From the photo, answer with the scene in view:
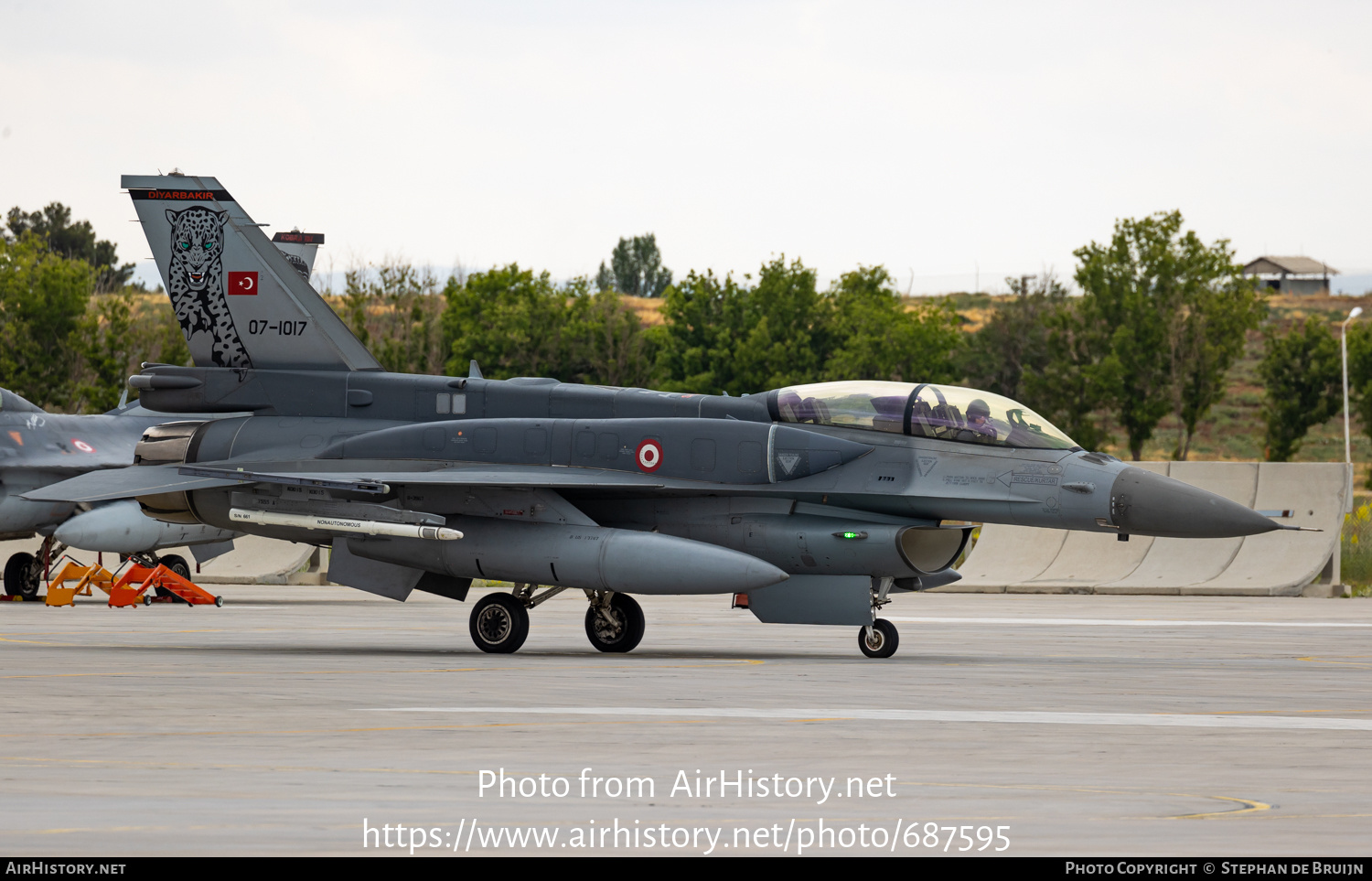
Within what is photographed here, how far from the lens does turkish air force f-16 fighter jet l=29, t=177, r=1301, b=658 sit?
616 inches

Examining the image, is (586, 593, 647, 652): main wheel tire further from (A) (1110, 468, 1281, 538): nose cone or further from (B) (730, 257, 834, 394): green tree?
(B) (730, 257, 834, 394): green tree

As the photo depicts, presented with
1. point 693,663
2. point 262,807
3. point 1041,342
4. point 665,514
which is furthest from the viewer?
point 1041,342

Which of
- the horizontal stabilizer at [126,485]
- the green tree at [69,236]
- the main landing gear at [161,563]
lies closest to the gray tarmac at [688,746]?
the horizontal stabilizer at [126,485]

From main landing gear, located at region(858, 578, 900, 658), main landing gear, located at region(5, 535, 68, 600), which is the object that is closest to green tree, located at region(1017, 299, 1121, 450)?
main landing gear, located at region(5, 535, 68, 600)

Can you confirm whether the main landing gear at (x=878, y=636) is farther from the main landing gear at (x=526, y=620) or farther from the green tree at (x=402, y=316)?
the green tree at (x=402, y=316)

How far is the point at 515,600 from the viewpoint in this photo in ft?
55.3

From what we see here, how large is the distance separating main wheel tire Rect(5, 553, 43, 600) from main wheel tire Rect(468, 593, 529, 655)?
1529 centimetres

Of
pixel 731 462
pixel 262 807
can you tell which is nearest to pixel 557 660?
pixel 731 462

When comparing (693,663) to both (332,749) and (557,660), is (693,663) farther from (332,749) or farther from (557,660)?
(332,749)

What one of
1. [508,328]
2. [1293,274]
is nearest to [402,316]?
[508,328]

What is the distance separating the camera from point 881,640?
16062 mm

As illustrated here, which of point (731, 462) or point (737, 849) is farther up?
point (731, 462)

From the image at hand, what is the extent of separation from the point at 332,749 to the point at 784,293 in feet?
229

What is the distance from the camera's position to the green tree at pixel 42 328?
54250 mm
